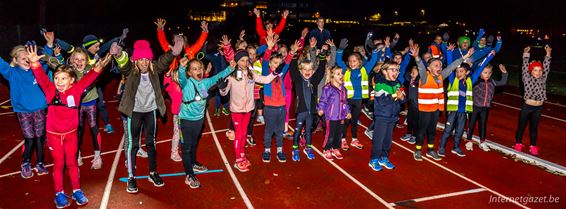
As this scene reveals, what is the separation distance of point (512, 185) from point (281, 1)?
137755 mm

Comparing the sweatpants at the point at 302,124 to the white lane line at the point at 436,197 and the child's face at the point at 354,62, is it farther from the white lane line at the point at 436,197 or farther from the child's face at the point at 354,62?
the white lane line at the point at 436,197

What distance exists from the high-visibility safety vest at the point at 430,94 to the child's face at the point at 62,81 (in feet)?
18.2

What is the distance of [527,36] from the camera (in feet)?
124

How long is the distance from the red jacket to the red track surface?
45.7 inches

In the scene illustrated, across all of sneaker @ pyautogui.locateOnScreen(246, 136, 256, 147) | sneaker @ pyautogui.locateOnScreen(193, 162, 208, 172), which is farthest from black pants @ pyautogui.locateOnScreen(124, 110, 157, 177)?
sneaker @ pyautogui.locateOnScreen(246, 136, 256, 147)

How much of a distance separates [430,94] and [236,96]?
11.1 feet

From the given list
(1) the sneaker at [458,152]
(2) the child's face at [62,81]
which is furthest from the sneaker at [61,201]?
(1) the sneaker at [458,152]

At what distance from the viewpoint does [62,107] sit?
16.8 ft

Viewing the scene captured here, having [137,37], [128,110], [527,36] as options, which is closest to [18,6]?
[137,37]

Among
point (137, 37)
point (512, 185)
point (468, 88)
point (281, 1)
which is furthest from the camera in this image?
point (281, 1)

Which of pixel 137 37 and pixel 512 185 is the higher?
pixel 137 37

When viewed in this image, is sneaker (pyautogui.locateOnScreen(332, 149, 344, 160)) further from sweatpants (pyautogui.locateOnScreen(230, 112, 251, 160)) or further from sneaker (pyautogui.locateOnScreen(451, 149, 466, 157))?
sneaker (pyautogui.locateOnScreen(451, 149, 466, 157))

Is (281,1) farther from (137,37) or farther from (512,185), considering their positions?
(512,185)

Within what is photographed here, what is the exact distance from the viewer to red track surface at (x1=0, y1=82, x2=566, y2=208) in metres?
5.76
